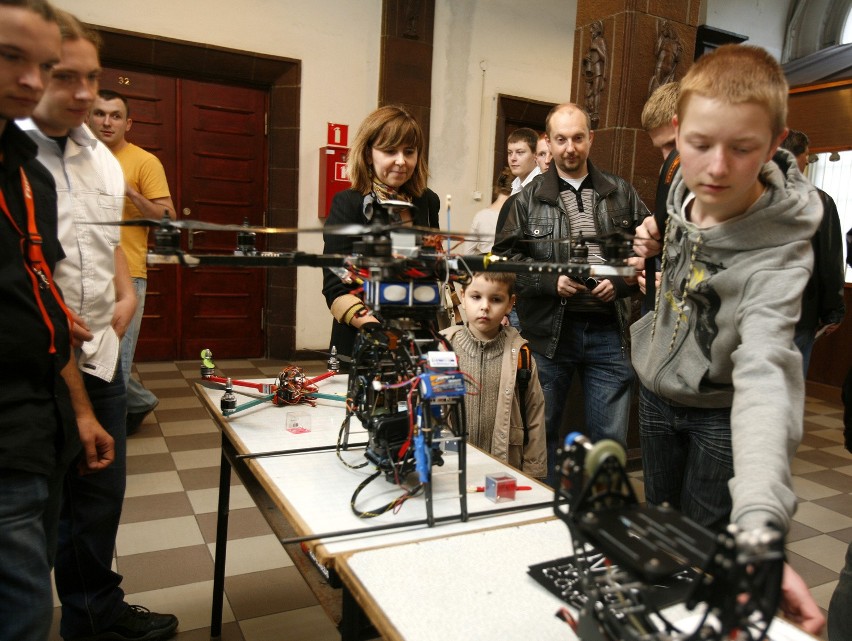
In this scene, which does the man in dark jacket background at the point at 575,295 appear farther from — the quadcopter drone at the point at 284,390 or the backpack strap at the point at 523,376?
the quadcopter drone at the point at 284,390

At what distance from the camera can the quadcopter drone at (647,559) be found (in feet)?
2.30

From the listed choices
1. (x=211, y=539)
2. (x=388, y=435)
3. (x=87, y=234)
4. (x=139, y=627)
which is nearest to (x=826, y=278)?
(x=388, y=435)

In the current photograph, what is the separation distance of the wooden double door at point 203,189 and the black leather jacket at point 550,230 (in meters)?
3.76

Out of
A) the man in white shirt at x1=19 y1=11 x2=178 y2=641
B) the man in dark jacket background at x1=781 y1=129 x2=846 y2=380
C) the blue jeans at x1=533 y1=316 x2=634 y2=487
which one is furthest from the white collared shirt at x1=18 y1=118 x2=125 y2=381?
the man in dark jacket background at x1=781 y1=129 x2=846 y2=380

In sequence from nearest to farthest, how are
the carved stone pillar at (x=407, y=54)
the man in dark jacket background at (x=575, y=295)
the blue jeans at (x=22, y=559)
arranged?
1. the blue jeans at (x=22, y=559)
2. the man in dark jacket background at (x=575, y=295)
3. the carved stone pillar at (x=407, y=54)

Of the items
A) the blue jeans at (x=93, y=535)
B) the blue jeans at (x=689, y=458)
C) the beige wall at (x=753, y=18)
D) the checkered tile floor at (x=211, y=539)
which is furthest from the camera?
the beige wall at (x=753, y=18)

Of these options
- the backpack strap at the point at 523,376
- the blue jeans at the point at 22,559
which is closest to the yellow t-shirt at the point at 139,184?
the backpack strap at the point at 523,376

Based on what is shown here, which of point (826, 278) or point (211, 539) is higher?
point (826, 278)

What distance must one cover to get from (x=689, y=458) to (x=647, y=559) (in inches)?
31.3

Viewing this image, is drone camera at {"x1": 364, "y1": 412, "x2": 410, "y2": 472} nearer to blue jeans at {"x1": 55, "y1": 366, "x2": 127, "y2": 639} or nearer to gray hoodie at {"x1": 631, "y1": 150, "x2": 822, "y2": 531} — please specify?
gray hoodie at {"x1": 631, "y1": 150, "x2": 822, "y2": 531}

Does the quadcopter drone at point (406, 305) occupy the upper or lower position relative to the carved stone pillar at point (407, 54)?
lower

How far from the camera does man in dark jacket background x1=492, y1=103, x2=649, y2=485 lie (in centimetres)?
257

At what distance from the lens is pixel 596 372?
103 inches

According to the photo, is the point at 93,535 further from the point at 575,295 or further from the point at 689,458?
the point at 575,295
